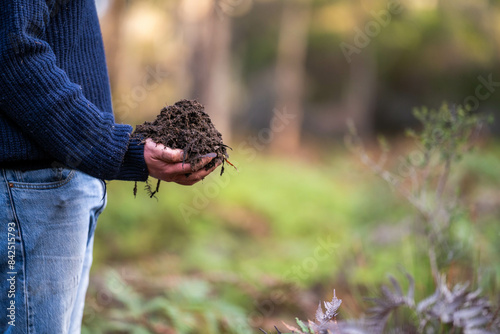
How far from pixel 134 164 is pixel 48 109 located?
0.31m

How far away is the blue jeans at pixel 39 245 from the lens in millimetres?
1359

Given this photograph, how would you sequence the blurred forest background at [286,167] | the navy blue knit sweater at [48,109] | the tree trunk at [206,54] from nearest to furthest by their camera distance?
1. the navy blue knit sweater at [48,109]
2. the blurred forest background at [286,167]
3. the tree trunk at [206,54]

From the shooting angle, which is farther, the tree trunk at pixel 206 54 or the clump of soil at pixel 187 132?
the tree trunk at pixel 206 54

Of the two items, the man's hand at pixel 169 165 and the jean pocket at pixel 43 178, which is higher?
the man's hand at pixel 169 165

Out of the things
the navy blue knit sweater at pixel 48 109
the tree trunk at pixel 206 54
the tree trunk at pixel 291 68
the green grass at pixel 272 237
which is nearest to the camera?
the navy blue knit sweater at pixel 48 109

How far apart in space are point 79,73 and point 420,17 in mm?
16334

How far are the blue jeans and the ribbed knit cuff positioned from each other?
0.15 m

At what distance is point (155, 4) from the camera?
1568 centimetres

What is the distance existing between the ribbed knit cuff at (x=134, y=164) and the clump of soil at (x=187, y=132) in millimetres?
37

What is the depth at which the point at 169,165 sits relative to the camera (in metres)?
1.43

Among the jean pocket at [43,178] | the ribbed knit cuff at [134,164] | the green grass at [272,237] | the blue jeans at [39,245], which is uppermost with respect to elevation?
the ribbed knit cuff at [134,164]

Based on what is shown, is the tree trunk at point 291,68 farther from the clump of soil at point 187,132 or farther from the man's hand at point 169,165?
the man's hand at point 169,165

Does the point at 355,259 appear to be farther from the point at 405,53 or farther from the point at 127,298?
the point at 405,53

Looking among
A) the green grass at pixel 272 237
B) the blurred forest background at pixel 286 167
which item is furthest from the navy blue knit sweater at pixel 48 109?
the green grass at pixel 272 237
